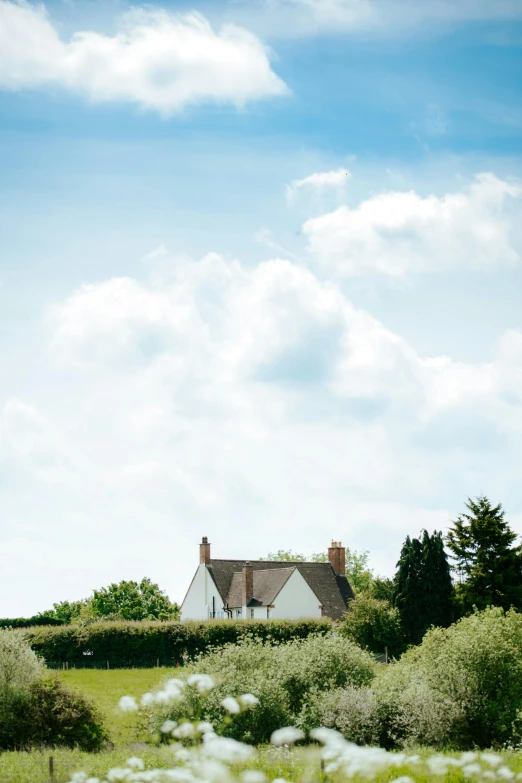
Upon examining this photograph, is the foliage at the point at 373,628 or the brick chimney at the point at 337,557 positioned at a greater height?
the brick chimney at the point at 337,557

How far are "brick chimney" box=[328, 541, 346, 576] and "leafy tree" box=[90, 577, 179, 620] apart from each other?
27.9 m

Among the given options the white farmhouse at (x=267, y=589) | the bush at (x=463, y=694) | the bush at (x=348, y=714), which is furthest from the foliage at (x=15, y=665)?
the white farmhouse at (x=267, y=589)

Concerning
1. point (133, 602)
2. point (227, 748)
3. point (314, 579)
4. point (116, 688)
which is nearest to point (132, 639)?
point (116, 688)

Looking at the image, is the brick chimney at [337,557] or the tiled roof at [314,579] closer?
the tiled roof at [314,579]

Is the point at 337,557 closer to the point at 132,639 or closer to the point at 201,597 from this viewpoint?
the point at 201,597

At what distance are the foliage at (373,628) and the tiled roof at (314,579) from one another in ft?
38.1

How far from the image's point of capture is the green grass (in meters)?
27.4

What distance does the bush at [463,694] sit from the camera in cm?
2356

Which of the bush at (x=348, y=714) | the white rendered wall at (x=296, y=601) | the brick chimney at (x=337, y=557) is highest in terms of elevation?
the brick chimney at (x=337, y=557)

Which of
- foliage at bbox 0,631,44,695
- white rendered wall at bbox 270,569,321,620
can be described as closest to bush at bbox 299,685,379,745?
foliage at bbox 0,631,44,695

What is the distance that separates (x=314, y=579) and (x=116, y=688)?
29.4 m

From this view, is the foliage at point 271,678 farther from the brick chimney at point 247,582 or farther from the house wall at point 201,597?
the house wall at point 201,597

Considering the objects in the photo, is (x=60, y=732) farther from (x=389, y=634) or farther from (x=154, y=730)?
(x=389, y=634)

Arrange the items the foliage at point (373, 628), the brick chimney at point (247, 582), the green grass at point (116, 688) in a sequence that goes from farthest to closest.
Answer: the brick chimney at point (247, 582)
the foliage at point (373, 628)
the green grass at point (116, 688)
